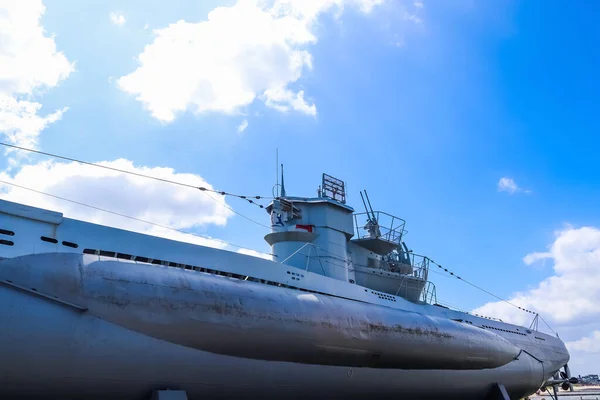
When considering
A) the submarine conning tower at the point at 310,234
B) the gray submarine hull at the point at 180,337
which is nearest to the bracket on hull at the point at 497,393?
the gray submarine hull at the point at 180,337

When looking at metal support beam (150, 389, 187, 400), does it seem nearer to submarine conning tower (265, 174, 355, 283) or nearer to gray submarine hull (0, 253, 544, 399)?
gray submarine hull (0, 253, 544, 399)

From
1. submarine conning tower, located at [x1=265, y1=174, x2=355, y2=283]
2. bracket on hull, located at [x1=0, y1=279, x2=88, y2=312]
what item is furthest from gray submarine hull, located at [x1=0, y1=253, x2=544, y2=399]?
submarine conning tower, located at [x1=265, y1=174, x2=355, y2=283]

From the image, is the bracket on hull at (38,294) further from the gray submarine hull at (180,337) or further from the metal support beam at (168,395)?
the metal support beam at (168,395)

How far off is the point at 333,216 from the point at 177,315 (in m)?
8.31

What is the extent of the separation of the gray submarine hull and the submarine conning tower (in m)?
3.69

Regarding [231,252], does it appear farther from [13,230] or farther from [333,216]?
[333,216]

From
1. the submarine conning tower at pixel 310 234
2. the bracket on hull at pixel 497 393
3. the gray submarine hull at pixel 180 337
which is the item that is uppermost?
the submarine conning tower at pixel 310 234

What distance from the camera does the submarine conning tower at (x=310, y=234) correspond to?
14.2m

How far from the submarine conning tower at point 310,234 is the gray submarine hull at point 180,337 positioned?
3.69m

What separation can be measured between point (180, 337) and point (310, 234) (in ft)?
24.9

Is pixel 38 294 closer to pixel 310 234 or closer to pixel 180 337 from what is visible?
pixel 180 337

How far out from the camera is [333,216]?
14.9m

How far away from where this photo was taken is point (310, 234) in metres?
14.3

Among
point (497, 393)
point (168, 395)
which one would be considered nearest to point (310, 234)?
point (497, 393)
